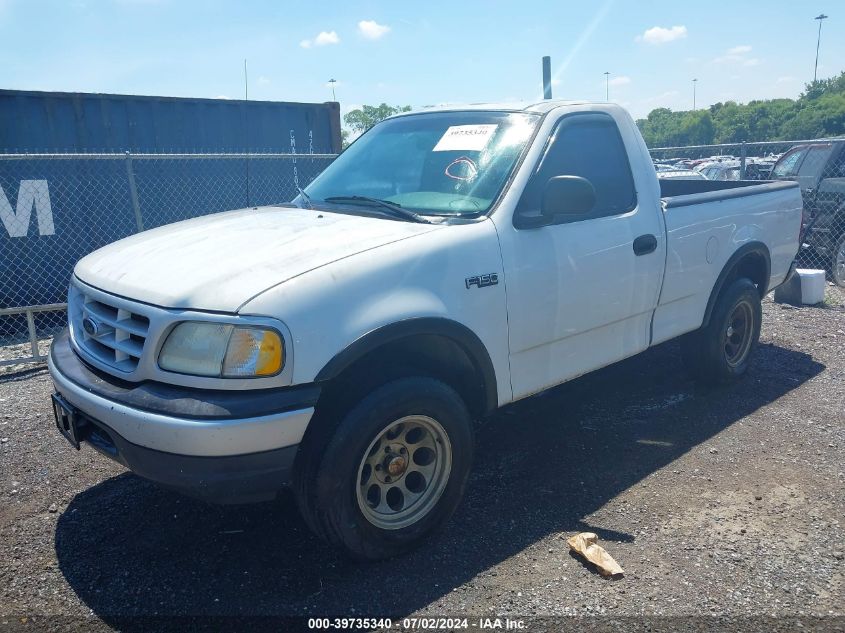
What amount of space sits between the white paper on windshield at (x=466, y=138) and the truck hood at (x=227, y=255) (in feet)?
2.30

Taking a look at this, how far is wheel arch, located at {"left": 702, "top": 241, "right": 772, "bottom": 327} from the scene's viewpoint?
4984 mm

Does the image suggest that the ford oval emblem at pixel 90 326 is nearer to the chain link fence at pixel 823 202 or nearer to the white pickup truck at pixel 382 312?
the white pickup truck at pixel 382 312

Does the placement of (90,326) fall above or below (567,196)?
below

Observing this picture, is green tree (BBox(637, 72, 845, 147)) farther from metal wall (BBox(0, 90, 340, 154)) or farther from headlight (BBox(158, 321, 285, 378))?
headlight (BBox(158, 321, 285, 378))

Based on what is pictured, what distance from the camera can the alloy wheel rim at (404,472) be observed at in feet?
9.98

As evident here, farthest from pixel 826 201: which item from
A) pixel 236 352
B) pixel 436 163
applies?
pixel 236 352

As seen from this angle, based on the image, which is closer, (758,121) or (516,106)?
(516,106)

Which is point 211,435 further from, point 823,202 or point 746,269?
Result: point 823,202

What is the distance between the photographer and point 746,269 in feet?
17.8

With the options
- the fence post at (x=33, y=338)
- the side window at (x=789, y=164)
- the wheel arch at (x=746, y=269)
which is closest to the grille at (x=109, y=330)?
the fence post at (x=33, y=338)

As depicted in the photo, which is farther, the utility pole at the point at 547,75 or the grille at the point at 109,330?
the utility pole at the point at 547,75

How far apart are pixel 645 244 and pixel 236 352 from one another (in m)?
2.62

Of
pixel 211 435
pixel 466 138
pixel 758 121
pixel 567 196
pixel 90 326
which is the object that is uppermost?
pixel 758 121

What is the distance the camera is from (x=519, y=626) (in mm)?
2740
